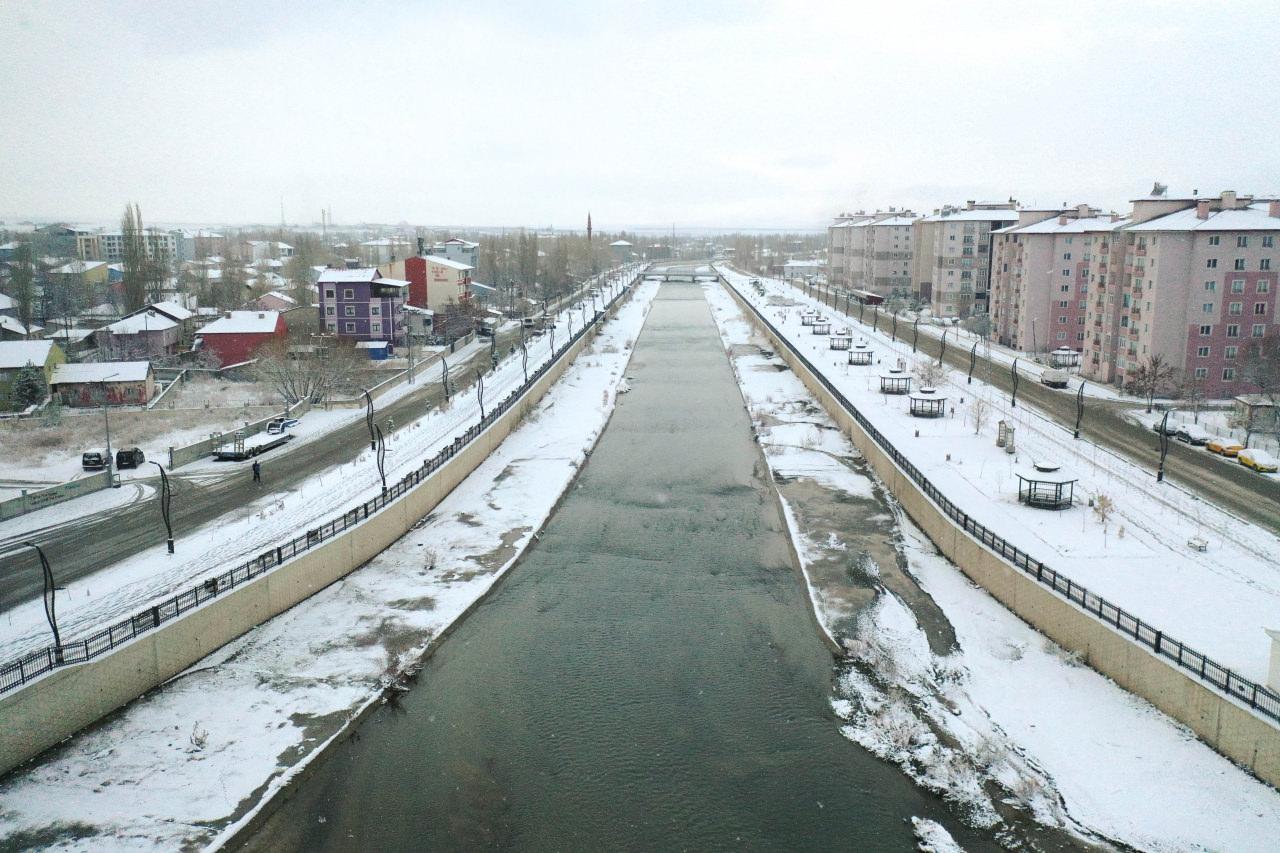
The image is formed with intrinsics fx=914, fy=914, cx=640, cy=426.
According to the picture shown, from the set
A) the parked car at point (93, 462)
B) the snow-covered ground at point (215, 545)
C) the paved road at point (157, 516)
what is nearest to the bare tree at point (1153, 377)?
the snow-covered ground at point (215, 545)

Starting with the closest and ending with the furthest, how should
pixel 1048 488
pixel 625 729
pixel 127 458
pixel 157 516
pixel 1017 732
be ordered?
pixel 1017 732 → pixel 625 729 → pixel 1048 488 → pixel 157 516 → pixel 127 458

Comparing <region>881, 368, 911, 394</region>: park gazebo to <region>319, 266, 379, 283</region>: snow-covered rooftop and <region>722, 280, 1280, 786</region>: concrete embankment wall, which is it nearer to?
<region>722, 280, 1280, 786</region>: concrete embankment wall

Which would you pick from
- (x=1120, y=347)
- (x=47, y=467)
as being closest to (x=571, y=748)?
(x=47, y=467)

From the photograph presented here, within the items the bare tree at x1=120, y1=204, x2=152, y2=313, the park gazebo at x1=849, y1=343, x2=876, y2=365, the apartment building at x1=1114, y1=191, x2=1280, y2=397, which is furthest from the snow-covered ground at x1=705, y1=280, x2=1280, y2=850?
the bare tree at x1=120, y1=204, x2=152, y2=313

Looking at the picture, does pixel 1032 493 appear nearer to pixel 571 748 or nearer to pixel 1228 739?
pixel 1228 739

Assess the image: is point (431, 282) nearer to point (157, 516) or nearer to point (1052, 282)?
point (1052, 282)

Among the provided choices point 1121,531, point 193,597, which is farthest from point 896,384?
point 193,597
